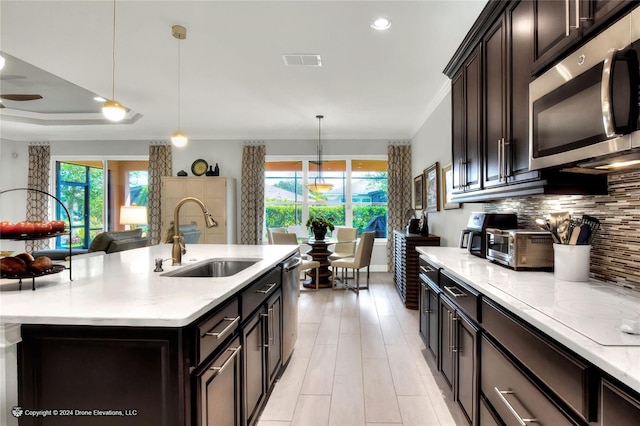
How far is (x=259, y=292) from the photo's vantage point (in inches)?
72.0

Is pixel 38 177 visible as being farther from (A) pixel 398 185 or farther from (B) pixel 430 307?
(B) pixel 430 307

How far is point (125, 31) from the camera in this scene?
2830mm

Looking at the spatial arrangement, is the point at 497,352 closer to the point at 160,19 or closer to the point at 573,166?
the point at 573,166

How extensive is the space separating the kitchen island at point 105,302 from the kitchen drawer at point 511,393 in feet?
3.67

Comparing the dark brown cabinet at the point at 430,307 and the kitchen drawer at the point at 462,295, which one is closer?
the kitchen drawer at the point at 462,295

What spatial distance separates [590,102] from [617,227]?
0.66 meters

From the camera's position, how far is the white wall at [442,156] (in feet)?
11.9

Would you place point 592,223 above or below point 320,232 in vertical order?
above

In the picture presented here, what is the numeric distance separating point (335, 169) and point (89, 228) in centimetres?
538

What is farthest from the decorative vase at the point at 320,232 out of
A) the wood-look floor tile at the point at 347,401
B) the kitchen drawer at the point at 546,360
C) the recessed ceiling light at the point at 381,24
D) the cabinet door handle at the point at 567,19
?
the cabinet door handle at the point at 567,19

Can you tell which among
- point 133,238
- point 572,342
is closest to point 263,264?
point 572,342

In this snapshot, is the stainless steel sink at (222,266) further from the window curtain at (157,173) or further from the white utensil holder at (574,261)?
the window curtain at (157,173)

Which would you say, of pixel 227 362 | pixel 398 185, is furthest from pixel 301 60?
pixel 398 185

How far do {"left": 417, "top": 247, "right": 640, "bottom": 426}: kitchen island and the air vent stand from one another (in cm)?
246
